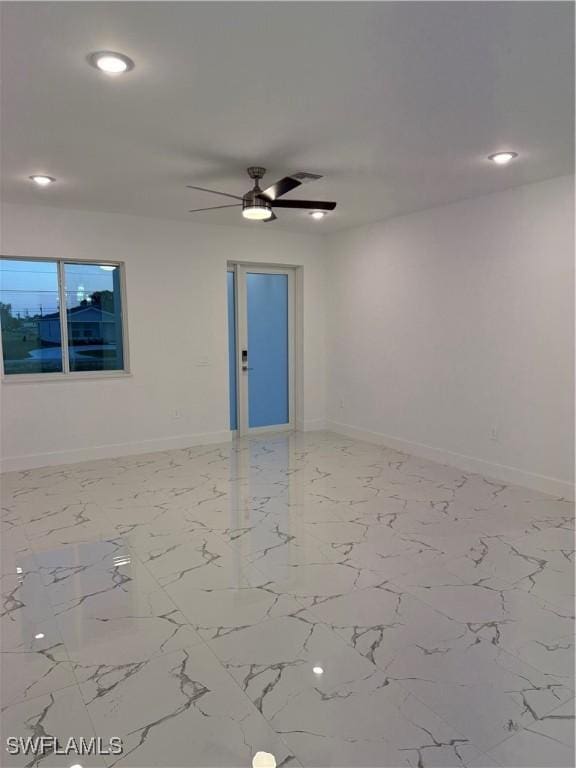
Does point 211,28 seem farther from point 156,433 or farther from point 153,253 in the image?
point 156,433

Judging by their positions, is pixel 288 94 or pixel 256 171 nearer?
pixel 288 94

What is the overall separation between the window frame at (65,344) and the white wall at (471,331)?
2722 mm

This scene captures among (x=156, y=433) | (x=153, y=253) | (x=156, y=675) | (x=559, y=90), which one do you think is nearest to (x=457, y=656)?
(x=156, y=675)

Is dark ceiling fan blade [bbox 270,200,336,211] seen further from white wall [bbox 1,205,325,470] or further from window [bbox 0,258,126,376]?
window [bbox 0,258,126,376]

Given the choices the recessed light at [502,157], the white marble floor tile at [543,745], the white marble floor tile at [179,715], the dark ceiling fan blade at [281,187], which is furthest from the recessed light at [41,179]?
the white marble floor tile at [543,745]

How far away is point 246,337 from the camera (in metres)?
6.70

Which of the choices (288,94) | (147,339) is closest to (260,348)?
(147,339)

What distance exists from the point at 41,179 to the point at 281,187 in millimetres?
2063

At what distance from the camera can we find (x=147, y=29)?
2.10 m

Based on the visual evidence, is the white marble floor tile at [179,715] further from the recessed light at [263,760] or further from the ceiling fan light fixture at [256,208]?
the ceiling fan light fixture at [256,208]

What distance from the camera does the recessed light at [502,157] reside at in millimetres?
3664

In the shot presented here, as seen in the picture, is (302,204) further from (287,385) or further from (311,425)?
(311,425)

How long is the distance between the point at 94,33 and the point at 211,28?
0.48 m

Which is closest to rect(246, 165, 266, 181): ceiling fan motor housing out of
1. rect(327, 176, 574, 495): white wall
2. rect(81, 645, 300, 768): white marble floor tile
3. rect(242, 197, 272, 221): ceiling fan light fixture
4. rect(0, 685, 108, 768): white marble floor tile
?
rect(242, 197, 272, 221): ceiling fan light fixture
